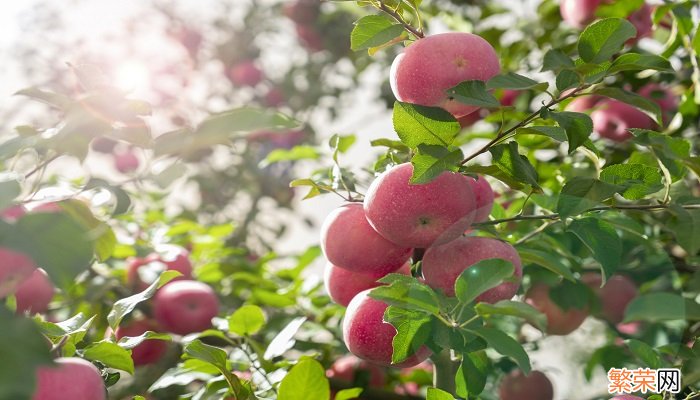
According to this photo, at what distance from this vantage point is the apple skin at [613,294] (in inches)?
60.6

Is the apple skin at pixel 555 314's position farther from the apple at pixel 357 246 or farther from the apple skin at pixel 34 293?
the apple skin at pixel 34 293

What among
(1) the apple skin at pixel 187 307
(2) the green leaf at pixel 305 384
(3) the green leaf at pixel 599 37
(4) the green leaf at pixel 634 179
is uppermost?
(3) the green leaf at pixel 599 37

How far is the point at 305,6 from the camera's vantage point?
348cm

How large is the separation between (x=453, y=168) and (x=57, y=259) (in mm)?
488

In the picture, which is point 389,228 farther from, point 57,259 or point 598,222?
point 57,259

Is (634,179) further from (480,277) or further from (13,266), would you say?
(13,266)

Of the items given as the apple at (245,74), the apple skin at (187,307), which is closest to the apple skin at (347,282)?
the apple skin at (187,307)

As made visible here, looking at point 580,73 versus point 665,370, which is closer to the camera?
point 580,73

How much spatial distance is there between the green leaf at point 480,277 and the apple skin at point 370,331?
0.43 feet

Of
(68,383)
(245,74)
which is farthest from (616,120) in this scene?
(245,74)

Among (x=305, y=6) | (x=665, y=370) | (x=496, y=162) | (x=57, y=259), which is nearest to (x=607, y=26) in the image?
(x=496, y=162)

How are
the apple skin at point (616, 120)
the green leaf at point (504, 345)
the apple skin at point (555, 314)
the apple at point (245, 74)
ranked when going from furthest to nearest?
the apple at point (245, 74), the apple skin at point (616, 120), the apple skin at point (555, 314), the green leaf at point (504, 345)

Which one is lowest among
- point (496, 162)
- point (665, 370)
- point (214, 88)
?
point (214, 88)

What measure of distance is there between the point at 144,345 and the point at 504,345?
1.17 metres
